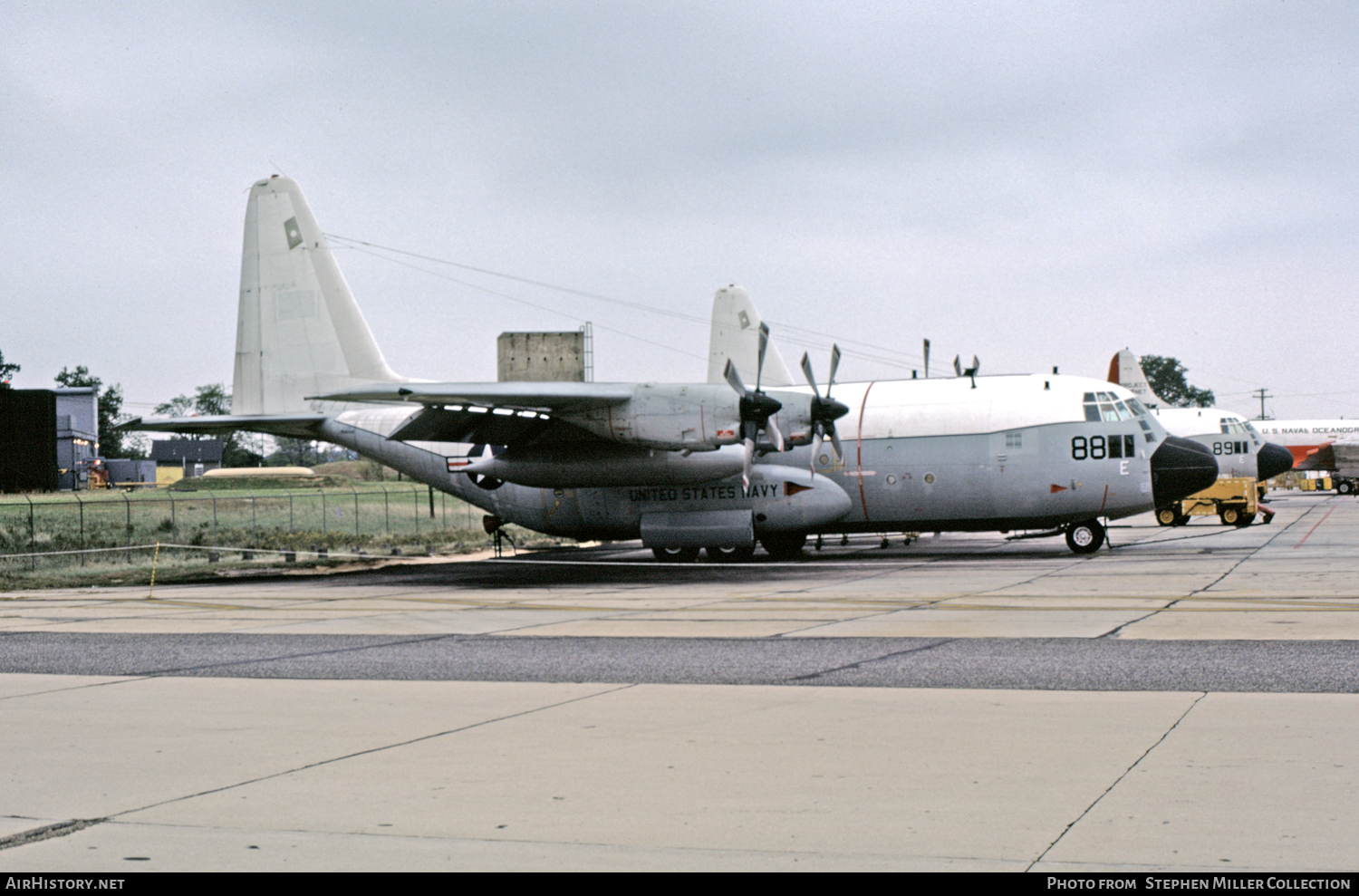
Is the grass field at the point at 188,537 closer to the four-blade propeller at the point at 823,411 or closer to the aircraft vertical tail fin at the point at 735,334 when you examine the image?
the aircraft vertical tail fin at the point at 735,334

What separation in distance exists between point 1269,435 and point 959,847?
86711 mm

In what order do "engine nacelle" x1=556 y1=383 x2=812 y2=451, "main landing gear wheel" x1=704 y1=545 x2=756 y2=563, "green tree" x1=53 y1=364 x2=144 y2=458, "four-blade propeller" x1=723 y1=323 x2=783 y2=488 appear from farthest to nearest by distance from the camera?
"green tree" x1=53 y1=364 x2=144 y2=458 → "main landing gear wheel" x1=704 y1=545 x2=756 y2=563 → "engine nacelle" x1=556 y1=383 x2=812 y2=451 → "four-blade propeller" x1=723 y1=323 x2=783 y2=488

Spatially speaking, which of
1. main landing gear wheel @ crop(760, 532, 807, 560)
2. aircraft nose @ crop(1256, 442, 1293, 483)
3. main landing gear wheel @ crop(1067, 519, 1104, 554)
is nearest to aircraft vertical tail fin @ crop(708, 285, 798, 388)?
main landing gear wheel @ crop(760, 532, 807, 560)

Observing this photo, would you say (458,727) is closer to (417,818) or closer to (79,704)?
(417,818)

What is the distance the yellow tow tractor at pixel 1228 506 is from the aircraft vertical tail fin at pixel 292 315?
2897 cm

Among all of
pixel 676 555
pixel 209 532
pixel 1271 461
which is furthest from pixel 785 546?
pixel 209 532

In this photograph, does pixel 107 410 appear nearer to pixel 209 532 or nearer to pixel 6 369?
pixel 6 369

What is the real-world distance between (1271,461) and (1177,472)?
18.7 metres

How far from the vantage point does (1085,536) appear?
29562 mm

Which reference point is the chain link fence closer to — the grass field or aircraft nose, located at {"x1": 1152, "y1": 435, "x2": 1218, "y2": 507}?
the grass field

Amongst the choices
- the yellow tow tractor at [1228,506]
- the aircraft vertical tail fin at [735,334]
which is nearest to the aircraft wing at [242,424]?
the aircraft vertical tail fin at [735,334]

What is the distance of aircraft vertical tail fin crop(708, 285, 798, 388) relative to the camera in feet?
138

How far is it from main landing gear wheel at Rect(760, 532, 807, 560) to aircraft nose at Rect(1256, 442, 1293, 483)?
21243 millimetres

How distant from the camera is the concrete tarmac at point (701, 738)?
5.46 meters
